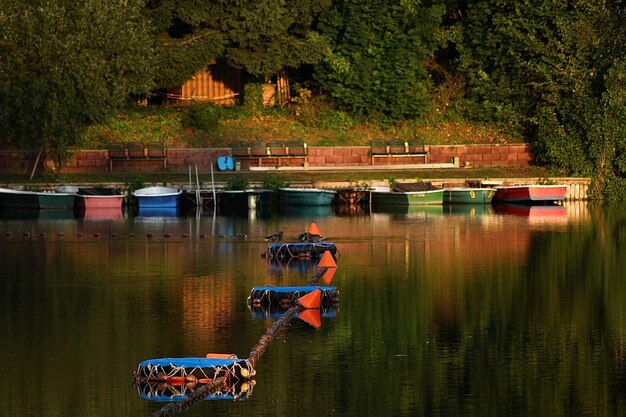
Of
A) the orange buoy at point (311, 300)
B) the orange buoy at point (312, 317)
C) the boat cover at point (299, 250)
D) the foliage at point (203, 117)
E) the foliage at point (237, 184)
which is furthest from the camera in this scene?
the foliage at point (203, 117)

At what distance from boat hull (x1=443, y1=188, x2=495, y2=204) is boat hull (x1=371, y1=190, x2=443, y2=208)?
0.71 meters

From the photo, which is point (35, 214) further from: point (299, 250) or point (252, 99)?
point (299, 250)

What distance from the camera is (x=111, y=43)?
46406 millimetres

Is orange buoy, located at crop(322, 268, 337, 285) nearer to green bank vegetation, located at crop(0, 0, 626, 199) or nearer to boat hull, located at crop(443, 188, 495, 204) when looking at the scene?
boat hull, located at crop(443, 188, 495, 204)

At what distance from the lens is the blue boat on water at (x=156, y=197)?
149 feet

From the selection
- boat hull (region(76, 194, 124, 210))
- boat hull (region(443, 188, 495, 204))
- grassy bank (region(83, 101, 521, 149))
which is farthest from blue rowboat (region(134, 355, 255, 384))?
grassy bank (region(83, 101, 521, 149))

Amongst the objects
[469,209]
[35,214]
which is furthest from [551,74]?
[35,214]

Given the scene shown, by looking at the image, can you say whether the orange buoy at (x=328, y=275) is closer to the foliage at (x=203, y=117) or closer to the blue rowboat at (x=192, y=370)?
the blue rowboat at (x=192, y=370)

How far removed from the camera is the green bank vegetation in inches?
1905

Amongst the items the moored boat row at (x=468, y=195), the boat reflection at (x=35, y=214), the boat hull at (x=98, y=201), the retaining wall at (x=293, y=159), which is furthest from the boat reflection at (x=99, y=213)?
the moored boat row at (x=468, y=195)

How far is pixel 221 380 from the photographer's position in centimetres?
1816

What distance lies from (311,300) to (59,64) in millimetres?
23566

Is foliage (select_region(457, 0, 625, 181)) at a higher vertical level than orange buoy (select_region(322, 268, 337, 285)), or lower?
higher

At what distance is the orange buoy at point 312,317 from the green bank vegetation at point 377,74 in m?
23.5
